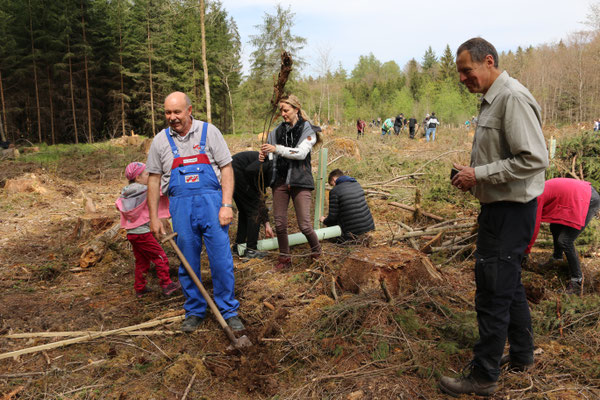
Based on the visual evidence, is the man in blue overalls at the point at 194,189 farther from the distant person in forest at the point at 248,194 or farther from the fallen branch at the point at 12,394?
the distant person in forest at the point at 248,194

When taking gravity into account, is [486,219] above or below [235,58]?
below

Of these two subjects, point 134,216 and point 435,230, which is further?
point 435,230

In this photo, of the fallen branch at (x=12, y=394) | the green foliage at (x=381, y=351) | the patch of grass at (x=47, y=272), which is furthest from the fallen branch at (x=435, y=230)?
the patch of grass at (x=47, y=272)

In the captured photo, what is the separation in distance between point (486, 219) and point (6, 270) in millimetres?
5878

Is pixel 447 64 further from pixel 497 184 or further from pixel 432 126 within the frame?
pixel 497 184

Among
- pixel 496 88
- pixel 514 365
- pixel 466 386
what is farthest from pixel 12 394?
pixel 496 88

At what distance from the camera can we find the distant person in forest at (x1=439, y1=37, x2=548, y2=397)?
205cm

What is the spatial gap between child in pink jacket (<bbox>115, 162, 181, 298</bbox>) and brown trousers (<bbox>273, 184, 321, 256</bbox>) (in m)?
1.24

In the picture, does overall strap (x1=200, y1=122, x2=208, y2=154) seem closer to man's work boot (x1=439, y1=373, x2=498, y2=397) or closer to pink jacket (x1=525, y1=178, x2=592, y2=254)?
man's work boot (x1=439, y1=373, x2=498, y2=397)

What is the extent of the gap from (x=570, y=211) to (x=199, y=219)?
12.0 feet

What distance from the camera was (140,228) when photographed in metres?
4.16

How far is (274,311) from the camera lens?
3641mm

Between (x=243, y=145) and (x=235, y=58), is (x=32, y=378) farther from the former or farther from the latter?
(x=235, y=58)

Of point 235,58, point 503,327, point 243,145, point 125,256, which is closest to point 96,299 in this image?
point 125,256
